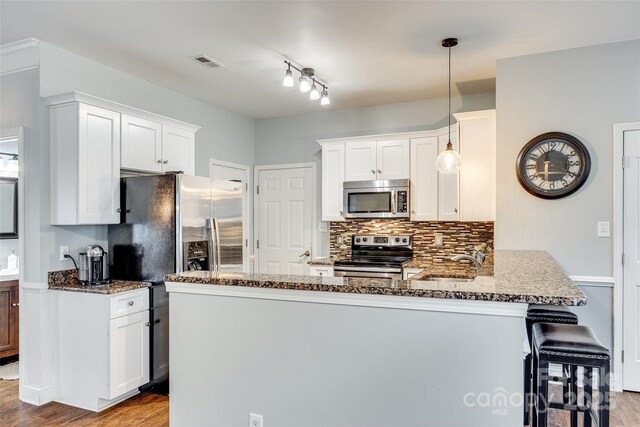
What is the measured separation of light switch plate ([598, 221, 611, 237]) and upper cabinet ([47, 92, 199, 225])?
3.73 m

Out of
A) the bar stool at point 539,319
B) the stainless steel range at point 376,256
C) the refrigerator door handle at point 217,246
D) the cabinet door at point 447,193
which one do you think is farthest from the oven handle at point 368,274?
the bar stool at point 539,319

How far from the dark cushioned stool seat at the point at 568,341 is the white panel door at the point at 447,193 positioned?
2.23 metres

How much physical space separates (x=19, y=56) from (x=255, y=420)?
3.16m

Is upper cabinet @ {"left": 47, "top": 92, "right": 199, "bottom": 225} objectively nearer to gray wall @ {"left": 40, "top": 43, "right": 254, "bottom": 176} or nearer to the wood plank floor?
gray wall @ {"left": 40, "top": 43, "right": 254, "bottom": 176}

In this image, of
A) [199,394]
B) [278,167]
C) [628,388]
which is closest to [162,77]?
[278,167]

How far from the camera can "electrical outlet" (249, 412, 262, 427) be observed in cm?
203

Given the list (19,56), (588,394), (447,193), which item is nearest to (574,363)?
(588,394)

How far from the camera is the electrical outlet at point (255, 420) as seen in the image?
2031 mm

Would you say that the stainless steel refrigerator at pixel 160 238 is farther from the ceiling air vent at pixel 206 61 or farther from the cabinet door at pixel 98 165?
the ceiling air vent at pixel 206 61

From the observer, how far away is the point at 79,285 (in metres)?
3.13

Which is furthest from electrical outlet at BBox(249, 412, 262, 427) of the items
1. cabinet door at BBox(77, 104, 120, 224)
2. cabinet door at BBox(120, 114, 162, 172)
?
cabinet door at BBox(120, 114, 162, 172)

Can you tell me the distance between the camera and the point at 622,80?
3.19 m

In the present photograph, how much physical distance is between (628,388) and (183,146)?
424 cm

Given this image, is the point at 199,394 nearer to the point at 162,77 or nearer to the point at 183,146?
the point at 183,146
